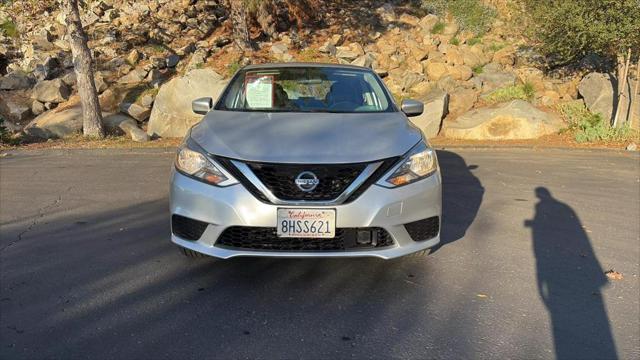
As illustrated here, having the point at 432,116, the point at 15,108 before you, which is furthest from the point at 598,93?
the point at 15,108

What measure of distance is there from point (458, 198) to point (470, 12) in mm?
13703

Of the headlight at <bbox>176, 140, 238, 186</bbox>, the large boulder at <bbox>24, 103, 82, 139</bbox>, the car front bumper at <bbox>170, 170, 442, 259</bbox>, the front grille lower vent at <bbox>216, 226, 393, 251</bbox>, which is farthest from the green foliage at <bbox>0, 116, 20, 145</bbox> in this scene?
the front grille lower vent at <bbox>216, 226, 393, 251</bbox>

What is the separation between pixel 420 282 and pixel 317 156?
4.27ft

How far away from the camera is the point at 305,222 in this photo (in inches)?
146

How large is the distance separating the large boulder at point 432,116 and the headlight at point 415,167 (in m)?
8.84

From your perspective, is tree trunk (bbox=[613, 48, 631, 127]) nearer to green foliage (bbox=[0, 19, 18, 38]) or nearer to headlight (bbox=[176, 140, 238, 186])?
headlight (bbox=[176, 140, 238, 186])

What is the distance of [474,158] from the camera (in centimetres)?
1030

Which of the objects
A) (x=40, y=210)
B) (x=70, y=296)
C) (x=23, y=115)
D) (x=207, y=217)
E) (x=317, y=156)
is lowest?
(x=23, y=115)

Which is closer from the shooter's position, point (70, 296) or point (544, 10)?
point (70, 296)

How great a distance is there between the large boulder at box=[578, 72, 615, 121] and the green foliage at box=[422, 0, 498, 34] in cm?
523

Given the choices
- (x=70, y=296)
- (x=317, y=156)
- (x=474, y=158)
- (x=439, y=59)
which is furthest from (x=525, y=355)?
(x=439, y=59)

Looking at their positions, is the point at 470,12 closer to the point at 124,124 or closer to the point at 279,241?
the point at 124,124

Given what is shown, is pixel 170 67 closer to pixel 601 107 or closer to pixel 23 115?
pixel 23 115

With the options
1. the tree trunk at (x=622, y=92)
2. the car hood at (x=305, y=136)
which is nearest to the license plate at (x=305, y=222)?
the car hood at (x=305, y=136)
